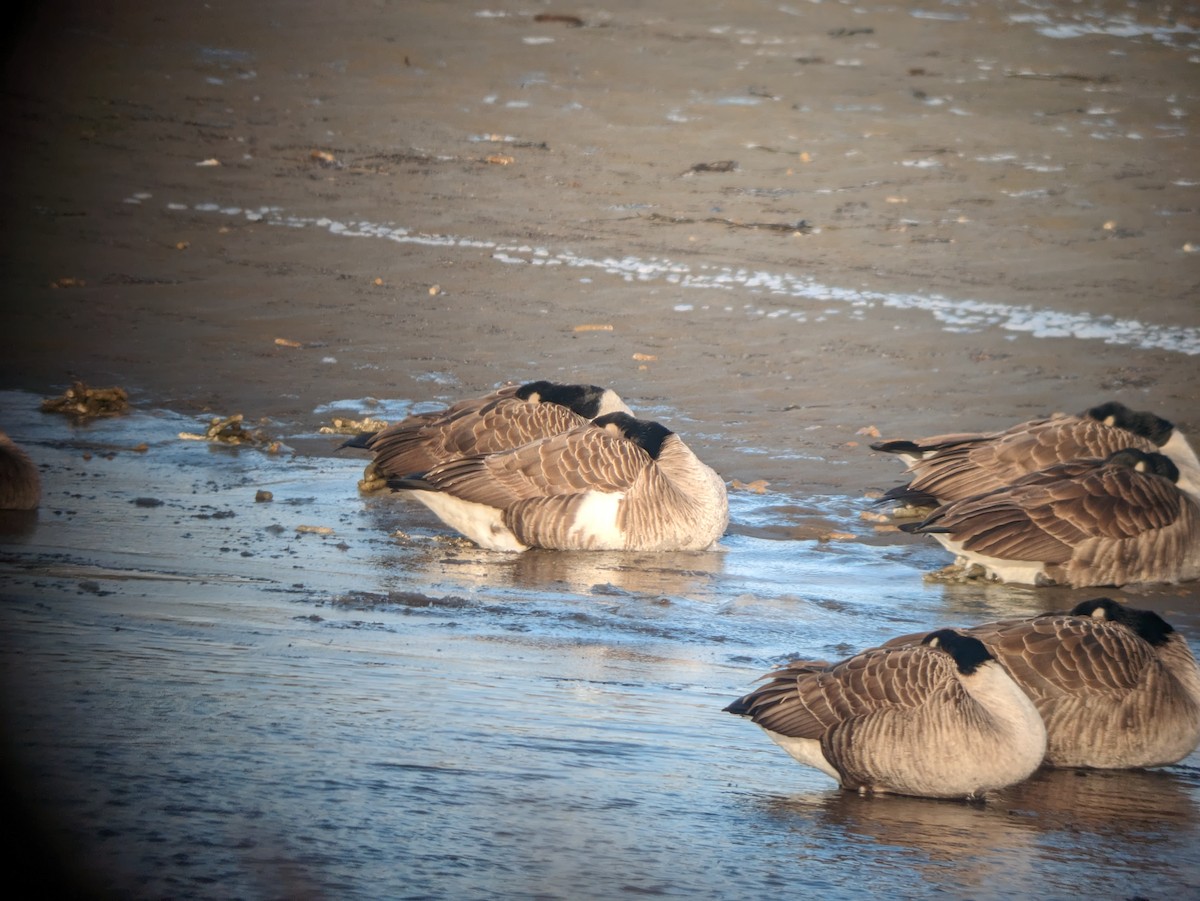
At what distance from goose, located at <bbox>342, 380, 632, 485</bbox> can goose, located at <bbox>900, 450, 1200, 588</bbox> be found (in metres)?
2.27

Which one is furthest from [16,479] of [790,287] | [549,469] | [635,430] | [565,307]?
[790,287]

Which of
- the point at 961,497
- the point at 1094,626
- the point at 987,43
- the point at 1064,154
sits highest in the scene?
the point at 987,43

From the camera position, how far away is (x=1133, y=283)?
529 inches

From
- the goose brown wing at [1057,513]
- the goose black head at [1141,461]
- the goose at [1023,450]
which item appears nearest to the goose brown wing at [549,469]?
the goose at [1023,450]

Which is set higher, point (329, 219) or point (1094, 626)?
point (329, 219)

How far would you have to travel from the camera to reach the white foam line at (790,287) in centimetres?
1240

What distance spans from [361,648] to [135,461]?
12.9ft

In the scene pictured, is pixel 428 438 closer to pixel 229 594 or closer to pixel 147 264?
pixel 229 594

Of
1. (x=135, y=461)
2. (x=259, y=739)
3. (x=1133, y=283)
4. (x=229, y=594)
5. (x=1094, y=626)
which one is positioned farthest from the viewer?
(x=1133, y=283)

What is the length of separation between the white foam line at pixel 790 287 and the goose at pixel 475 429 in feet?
13.6

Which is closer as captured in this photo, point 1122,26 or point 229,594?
point 229,594

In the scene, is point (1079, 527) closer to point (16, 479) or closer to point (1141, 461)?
point (1141, 461)

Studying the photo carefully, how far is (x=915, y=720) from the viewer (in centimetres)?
522

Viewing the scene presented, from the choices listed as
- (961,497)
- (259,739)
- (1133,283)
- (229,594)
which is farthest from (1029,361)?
(259,739)
